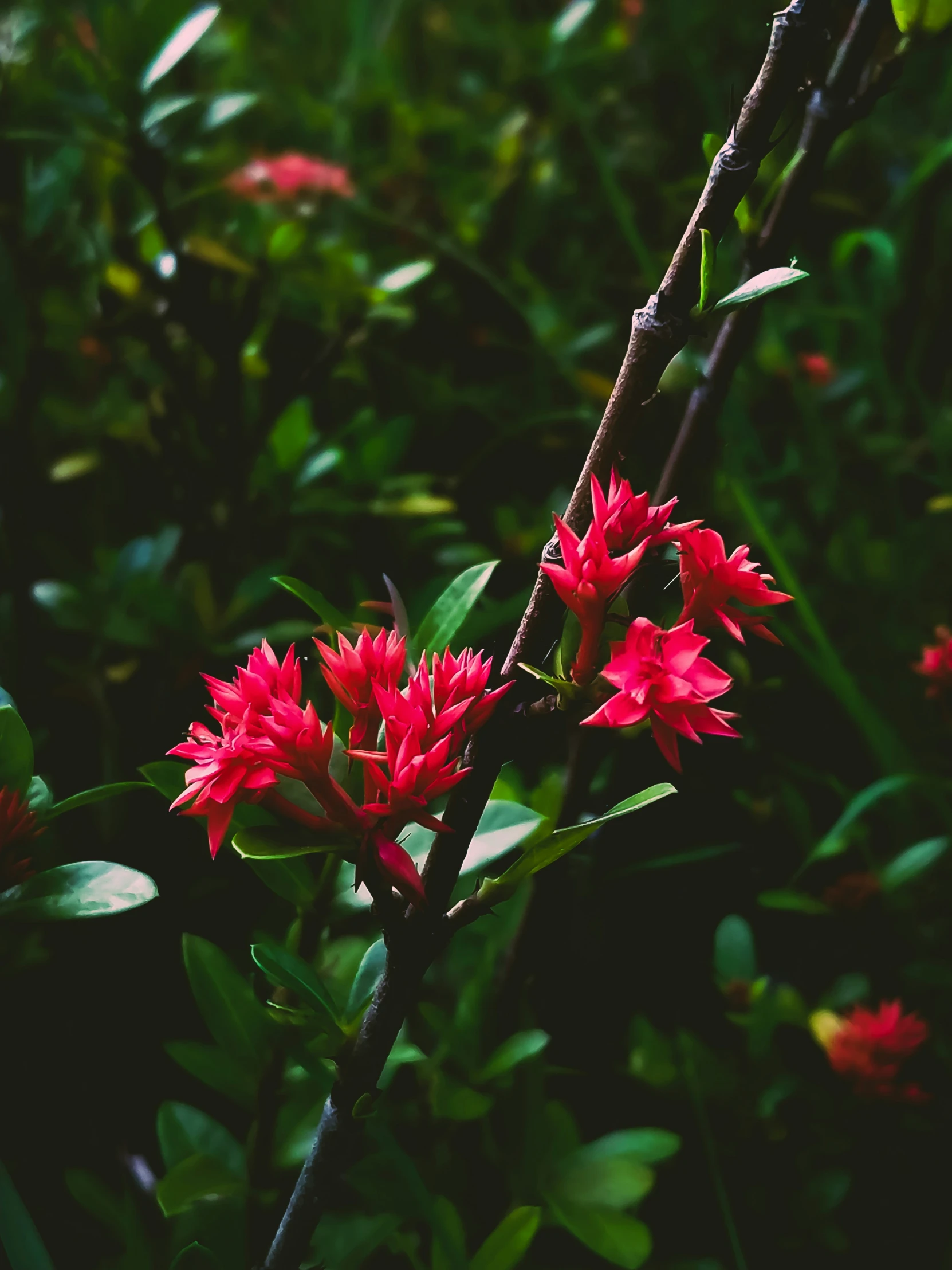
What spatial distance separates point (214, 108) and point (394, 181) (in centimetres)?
57

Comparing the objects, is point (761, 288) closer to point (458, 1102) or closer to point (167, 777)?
point (167, 777)

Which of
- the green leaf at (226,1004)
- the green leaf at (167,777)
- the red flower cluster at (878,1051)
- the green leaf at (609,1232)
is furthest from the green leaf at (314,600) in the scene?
the red flower cluster at (878,1051)

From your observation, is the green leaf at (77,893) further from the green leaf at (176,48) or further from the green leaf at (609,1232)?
the green leaf at (176,48)

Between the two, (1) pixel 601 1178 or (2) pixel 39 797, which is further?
(1) pixel 601 1178

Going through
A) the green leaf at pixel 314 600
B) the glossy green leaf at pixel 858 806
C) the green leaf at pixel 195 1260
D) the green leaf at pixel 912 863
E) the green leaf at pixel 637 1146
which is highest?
the green leaf at pixel 314 600

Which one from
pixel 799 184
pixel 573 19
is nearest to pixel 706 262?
pixel 799 184

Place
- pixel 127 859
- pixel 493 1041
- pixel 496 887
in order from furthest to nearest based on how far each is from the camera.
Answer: pixel 127 859
pixel 493 1041
pixel 496 887

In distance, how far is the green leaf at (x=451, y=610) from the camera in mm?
644

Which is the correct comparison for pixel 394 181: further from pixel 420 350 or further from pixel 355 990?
pixel 355 990

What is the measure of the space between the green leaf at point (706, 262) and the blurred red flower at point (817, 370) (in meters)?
1.19

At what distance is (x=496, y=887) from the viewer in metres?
0.48

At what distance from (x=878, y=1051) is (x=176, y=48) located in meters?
1.21

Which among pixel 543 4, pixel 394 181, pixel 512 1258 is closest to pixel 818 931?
pixel 512 1258

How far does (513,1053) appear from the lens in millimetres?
754
